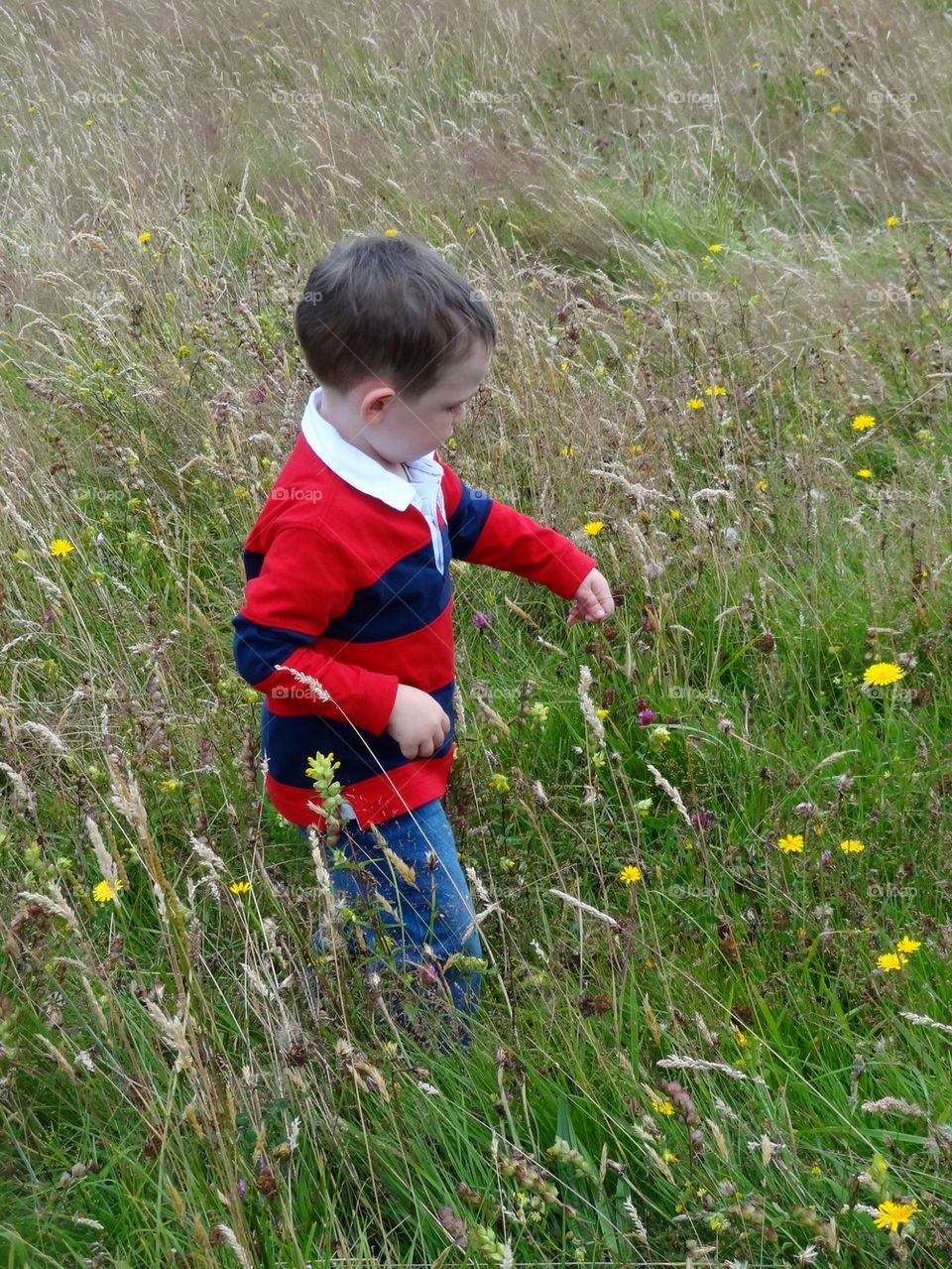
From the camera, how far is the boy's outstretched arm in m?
2.19

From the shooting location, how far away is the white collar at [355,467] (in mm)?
1813

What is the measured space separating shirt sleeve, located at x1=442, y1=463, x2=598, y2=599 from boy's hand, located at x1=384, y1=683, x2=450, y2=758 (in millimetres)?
432

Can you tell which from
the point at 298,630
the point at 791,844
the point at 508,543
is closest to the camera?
the point at 298,630

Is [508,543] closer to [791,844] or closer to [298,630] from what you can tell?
[298,630]

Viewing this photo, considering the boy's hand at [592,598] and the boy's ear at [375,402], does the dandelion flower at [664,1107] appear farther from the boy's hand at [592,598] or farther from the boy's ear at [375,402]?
the boy's ear at [375,402]

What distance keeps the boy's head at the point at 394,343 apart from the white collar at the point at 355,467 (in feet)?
0.10

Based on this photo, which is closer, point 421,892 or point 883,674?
point 421,892

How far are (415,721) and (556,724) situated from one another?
0.79 meters

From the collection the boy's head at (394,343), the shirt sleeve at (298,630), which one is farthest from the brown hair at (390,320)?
the shirt sleeve at (298,630)

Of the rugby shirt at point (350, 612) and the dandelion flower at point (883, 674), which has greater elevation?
the rugby shirt at point (350, 612)

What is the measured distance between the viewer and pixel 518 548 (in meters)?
2.22

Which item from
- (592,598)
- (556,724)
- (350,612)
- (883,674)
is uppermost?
(350,612)

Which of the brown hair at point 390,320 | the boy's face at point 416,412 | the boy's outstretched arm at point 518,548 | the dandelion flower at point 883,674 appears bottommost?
the dandelion flower at point 883,674

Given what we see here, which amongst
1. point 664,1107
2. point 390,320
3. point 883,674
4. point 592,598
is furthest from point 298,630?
point 883,674
